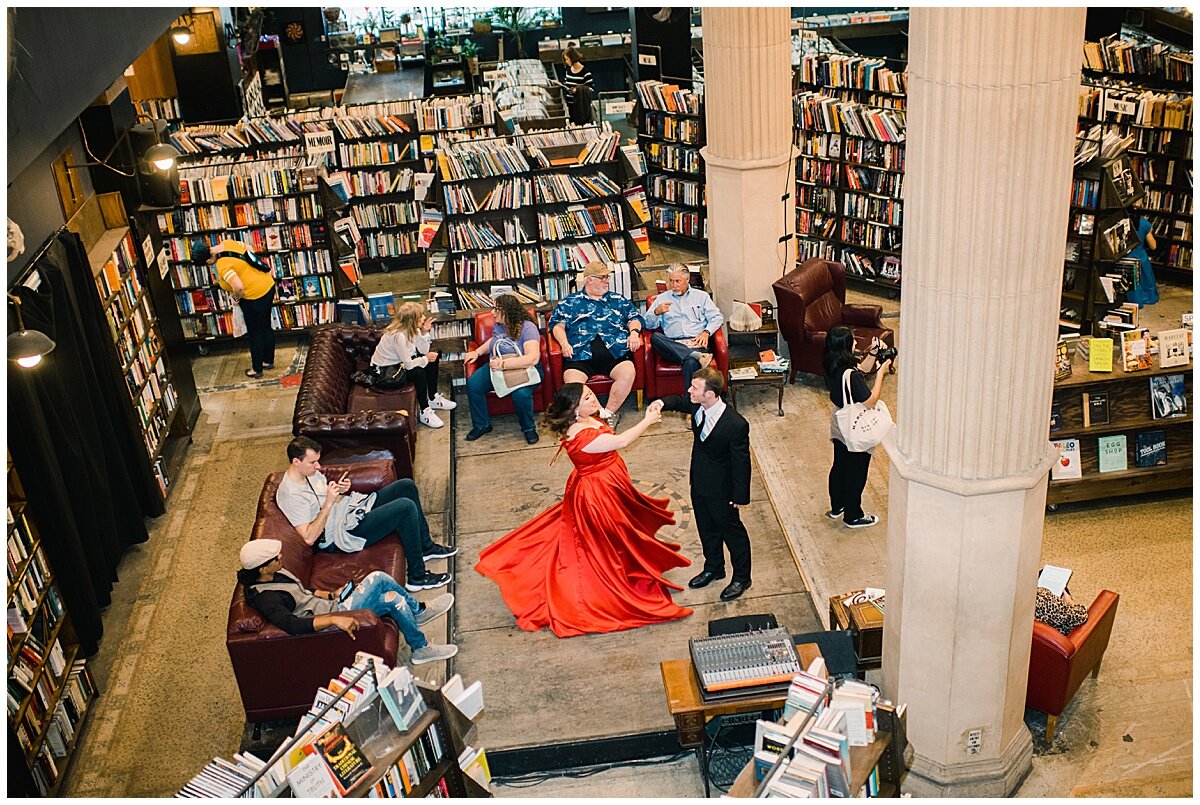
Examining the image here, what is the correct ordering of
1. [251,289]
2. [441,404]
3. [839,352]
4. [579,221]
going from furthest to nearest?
[579,221] → [251,289] → [441,404] → [839,352]

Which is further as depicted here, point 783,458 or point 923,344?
point 783,458

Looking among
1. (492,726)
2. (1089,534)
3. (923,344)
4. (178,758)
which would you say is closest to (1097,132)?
(1089,534)

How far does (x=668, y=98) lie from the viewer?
13.4 m

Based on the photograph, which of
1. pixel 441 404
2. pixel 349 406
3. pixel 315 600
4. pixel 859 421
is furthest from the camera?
pixel 441 404

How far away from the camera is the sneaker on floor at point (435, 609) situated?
23.5 ft

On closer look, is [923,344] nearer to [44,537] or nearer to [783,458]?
[783,458]

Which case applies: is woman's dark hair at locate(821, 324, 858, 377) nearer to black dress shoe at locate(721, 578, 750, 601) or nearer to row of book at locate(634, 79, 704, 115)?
black dress shoe at locate(721, 578, 750, 601)

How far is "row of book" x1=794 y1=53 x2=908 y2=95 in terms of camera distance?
1249 cm

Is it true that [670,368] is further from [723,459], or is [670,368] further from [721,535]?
[723,459]

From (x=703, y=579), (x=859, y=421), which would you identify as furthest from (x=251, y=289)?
(x=859, y=421)

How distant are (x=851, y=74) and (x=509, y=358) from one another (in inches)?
237

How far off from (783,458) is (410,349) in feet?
9.92

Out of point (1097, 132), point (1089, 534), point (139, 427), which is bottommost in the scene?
point (1089, 534)

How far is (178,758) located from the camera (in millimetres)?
6535
